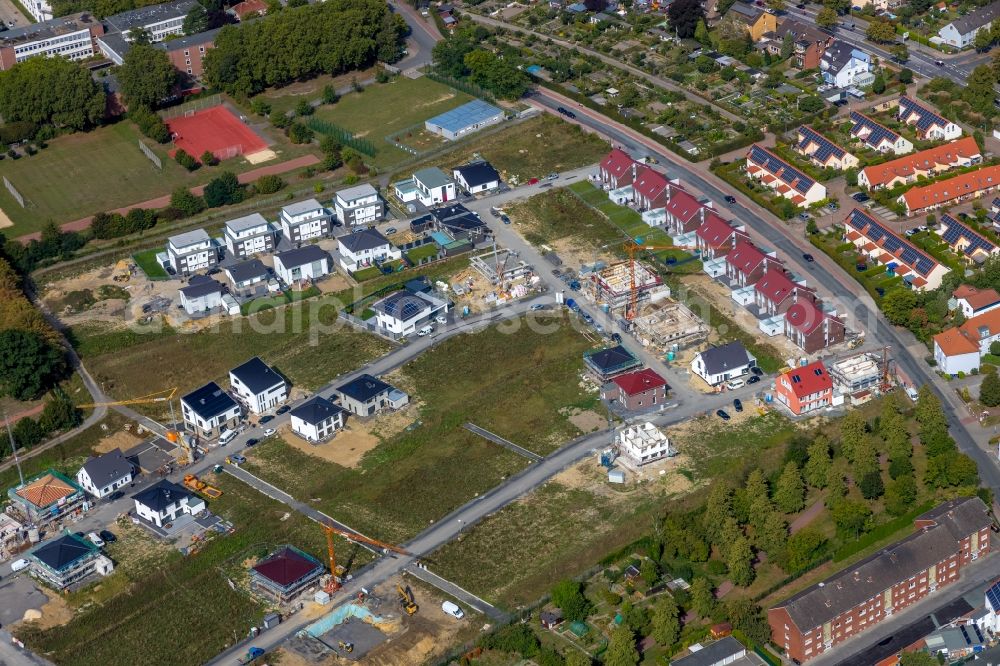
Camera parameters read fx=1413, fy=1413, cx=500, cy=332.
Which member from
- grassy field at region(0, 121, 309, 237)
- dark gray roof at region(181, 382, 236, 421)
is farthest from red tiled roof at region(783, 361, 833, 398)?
grassy field at region(0, 121, 309, 237)

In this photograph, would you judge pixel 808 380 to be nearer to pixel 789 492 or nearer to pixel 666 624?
pixel 789 492

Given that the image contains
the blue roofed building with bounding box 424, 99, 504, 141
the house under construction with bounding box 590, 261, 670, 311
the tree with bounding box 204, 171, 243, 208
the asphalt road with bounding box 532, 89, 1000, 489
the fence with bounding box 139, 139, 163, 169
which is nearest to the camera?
the asphalt road with bounding box 532, 89, 1000, 489

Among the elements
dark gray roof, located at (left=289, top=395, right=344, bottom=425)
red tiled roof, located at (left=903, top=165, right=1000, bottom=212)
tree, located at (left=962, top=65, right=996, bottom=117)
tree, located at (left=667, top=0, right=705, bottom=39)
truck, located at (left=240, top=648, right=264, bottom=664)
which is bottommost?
truck, located at (left=240, top=648, right=264, bottom=664)

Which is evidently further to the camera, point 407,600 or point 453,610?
point 407,600

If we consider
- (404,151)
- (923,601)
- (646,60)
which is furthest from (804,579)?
(646,60)

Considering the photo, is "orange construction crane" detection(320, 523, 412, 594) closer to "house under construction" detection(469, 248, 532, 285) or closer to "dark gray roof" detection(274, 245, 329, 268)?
"house under construction" detection(469, 248, 532, 285)

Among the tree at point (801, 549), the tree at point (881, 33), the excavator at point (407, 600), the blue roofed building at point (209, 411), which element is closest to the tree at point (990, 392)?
the tree at point (801, 549)

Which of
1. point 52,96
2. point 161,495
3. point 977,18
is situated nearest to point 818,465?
point 161,495
